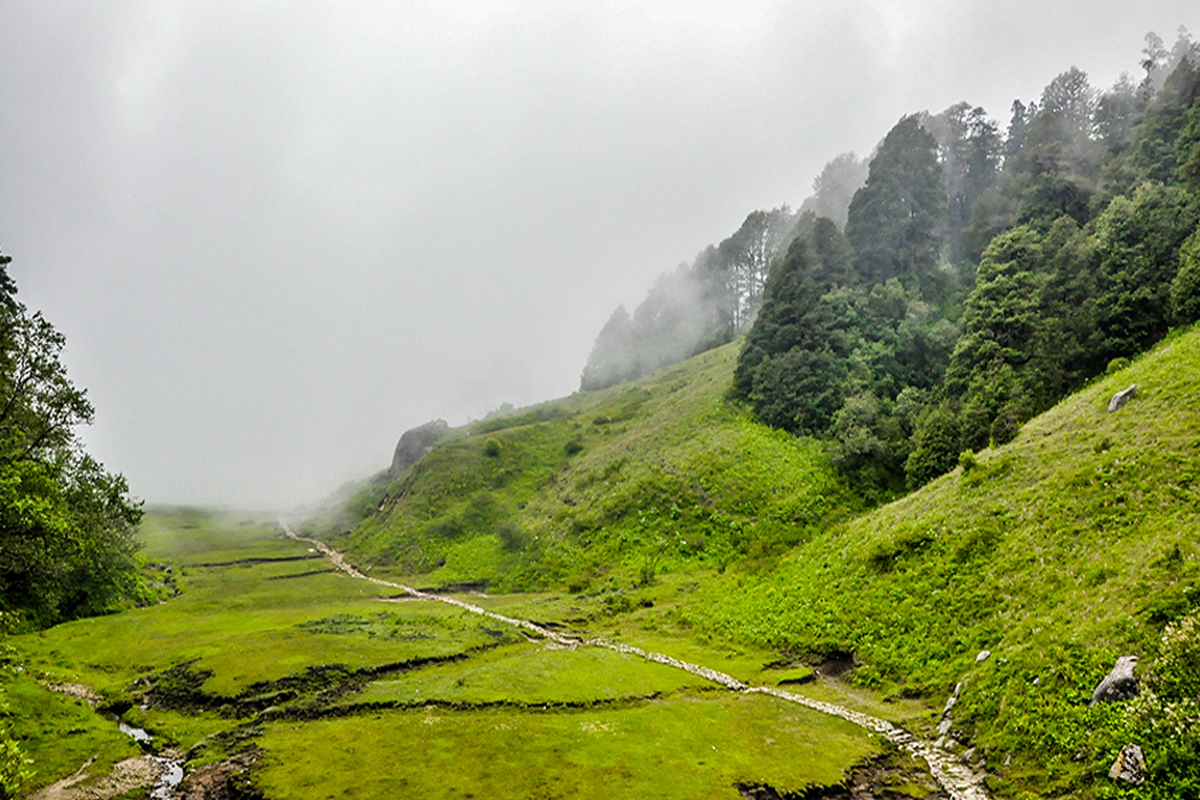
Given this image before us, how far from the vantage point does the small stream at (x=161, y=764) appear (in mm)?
21688

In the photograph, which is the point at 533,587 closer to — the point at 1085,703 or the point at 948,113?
the point at 1085,703

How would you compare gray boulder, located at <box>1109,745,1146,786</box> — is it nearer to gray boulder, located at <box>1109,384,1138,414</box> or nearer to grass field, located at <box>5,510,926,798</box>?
grass field, located at <box>5,510,926,798</box>

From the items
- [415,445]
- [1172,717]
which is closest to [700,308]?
[415,445]

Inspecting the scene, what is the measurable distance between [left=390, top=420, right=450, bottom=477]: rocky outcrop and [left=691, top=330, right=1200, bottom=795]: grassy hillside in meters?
122

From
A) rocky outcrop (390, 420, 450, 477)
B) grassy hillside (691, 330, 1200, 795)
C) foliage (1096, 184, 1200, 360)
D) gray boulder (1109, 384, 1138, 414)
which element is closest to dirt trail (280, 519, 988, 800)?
grassy hillside (691, 330, 1200, 795)

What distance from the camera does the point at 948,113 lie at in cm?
13950

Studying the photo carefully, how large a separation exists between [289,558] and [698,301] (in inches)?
5231

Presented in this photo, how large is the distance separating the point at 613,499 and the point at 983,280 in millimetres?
51851

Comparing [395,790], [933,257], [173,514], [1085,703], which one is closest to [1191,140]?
[933,257]

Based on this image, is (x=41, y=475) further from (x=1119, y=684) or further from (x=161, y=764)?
(x=1119, y=684)

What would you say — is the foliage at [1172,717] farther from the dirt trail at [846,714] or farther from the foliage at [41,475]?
the foliage at [41,475]

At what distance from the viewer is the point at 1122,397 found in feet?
121

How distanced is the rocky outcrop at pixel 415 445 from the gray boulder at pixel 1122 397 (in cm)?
14244

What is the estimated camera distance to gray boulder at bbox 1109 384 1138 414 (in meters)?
36.6
